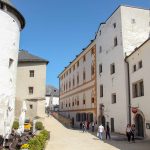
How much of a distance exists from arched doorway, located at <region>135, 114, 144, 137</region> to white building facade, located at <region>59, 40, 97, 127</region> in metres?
11.8

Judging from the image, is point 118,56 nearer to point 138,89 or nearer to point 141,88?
point 138,89

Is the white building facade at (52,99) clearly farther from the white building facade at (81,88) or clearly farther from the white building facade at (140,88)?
the white building facade at (140,88)

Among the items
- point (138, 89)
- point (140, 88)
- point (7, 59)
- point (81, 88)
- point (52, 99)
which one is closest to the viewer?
point (140, 88)

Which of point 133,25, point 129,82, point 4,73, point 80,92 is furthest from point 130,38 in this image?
point 80,92

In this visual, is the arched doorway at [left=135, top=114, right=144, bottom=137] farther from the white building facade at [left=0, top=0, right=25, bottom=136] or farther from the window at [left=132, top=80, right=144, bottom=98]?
the white building facade at [left=0, top=0, right=25, bottom=136]

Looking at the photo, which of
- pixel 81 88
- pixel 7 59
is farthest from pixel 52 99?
pixel 7 59

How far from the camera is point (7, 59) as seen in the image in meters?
28.5

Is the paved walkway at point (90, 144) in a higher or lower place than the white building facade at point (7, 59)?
lower

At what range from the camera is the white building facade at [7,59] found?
89.8 ft

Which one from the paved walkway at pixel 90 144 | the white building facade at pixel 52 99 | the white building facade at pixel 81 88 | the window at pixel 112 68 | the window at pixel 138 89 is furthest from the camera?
the white building facade at pixel 52 99

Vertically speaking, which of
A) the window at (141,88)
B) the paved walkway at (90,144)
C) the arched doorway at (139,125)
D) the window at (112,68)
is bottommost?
the paved walkway at (90,144)

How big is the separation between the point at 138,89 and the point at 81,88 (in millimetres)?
19964

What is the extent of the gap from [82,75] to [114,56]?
13.6m

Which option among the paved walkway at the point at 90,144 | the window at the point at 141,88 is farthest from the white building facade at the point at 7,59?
the window at the point at 141,88
